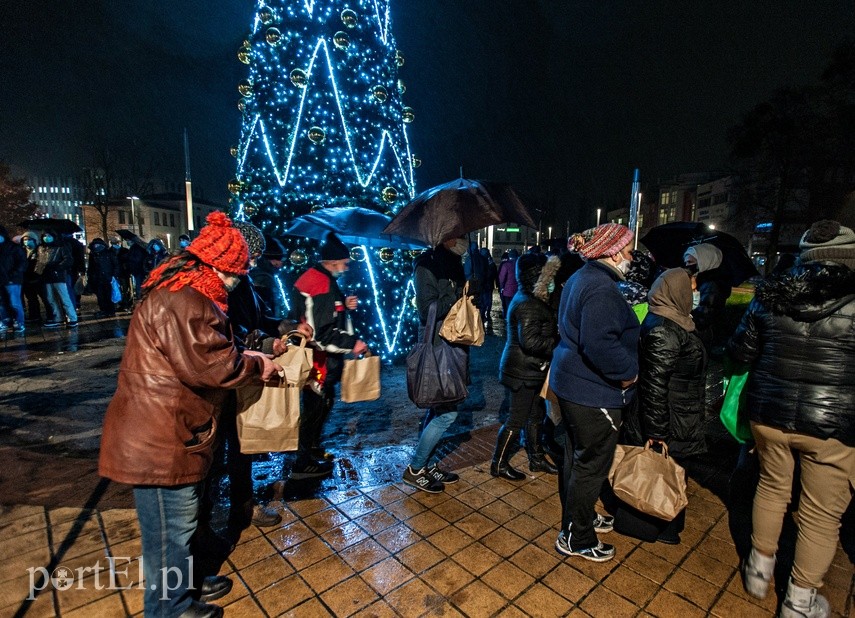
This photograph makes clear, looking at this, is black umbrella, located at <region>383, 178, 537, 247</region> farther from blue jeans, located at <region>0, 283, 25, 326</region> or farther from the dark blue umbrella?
blue jeans, located at <region>0, 283, 25, 326</region>

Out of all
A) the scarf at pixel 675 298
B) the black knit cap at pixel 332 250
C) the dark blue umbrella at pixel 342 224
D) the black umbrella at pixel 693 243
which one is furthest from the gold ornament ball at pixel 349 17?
the scarf at pixel 675 298

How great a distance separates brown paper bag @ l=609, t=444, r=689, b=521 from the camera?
2713 mm

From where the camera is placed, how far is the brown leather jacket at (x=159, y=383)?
193cm

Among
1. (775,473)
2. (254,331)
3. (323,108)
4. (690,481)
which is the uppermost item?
(323,108)

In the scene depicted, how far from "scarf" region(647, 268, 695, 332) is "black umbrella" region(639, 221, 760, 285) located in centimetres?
237

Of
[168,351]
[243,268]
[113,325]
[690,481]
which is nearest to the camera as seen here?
[168,351]

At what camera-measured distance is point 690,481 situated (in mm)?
3984

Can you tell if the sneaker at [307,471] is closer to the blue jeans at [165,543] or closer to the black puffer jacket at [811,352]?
the blue jeans at [165,543]

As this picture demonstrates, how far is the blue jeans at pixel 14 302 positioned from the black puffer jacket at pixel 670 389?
13284 mm

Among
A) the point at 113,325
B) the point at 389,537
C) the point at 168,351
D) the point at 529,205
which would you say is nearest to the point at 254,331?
the point at 168,351

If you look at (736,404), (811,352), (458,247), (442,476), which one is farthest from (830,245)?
(442,476)

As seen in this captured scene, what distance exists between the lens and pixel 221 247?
2143 millimetres

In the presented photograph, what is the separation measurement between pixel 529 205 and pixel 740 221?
37.6 meters

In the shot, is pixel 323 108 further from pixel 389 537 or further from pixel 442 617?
pixel 442 617
